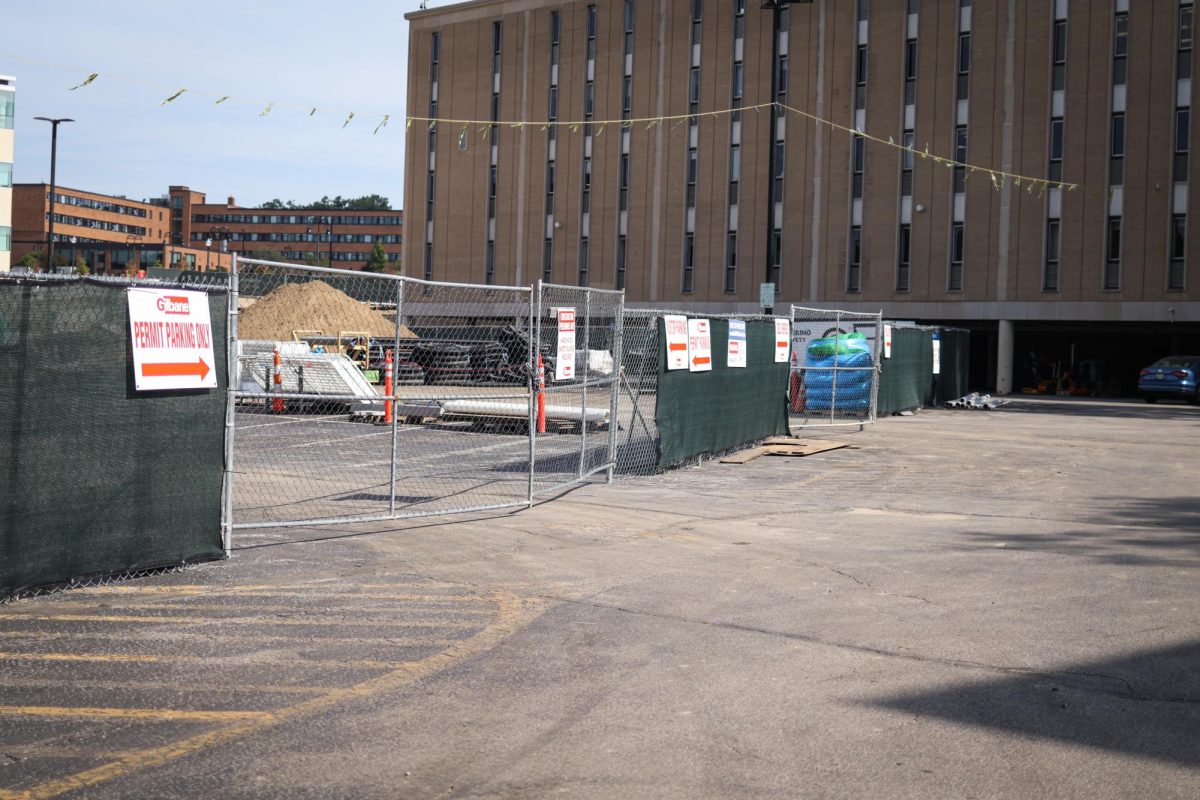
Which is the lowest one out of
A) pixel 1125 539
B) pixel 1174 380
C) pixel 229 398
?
pixel 1125 539

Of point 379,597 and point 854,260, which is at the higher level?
point 854,260

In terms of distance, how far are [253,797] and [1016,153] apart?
4685 centimetres

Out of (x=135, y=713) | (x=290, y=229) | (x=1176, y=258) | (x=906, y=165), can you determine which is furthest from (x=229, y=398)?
(x=290, y=229)

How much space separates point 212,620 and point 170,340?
224 centimetres

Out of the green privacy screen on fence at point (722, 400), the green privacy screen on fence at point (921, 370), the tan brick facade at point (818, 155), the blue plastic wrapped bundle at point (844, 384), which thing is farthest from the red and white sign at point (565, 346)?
the tan brick facade at point (818, 155)

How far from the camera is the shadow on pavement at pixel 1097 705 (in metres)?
5.37

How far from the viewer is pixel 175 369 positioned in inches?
336

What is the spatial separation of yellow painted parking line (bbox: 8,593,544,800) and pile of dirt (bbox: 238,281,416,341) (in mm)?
43401

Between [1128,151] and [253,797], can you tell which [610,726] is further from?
[1128,151]

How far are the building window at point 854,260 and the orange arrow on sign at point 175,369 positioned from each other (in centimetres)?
4391

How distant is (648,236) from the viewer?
55344 millimetres

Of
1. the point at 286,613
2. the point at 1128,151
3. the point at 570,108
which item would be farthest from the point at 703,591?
the point at 570,108

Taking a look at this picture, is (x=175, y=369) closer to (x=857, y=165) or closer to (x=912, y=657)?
(x=912, y=657)

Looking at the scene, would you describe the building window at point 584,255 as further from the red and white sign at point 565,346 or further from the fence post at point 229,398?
the fence post at point 229,398
